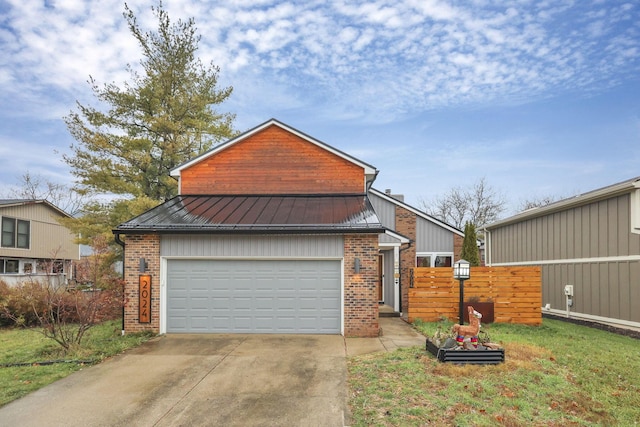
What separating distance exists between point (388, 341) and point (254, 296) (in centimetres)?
385

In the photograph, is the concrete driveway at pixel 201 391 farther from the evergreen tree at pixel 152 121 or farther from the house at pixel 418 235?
the evergreen tree at pixel 152 121

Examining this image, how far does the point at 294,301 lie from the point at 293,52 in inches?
404

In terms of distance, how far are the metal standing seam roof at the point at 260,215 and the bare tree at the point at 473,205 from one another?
29809 millimetres

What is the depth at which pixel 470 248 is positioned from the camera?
16.2 meters

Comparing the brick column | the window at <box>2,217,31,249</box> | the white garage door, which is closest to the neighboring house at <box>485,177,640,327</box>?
the brick column

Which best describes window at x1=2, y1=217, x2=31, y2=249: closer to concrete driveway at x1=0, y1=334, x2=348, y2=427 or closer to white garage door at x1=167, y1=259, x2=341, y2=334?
white garage door at x1=167, y1=259, x2=341, y2=334

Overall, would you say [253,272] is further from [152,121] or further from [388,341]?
[152,121]

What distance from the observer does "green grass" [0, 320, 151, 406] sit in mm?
6906

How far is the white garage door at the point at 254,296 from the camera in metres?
11.2

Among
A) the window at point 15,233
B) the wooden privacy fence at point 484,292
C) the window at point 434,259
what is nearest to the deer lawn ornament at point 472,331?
the wooden privacy fence at point 484,292

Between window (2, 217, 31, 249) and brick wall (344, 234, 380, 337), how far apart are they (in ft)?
78.6

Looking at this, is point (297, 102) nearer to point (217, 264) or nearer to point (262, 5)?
point (262, 5)

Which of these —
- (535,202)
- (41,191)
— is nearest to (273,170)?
(41,191)

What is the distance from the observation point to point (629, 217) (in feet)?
36.2
